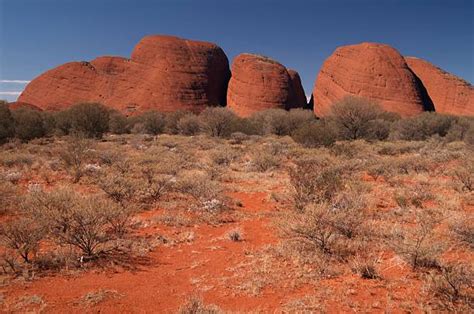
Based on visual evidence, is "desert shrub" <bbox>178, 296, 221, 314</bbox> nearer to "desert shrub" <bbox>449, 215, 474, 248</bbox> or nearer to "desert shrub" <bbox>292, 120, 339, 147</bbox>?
"desert shrub" <bbox>449, 215, 474, 248</bbox>

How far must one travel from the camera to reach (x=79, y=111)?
24250 mm

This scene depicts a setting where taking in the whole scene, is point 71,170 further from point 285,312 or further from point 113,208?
point 285,312

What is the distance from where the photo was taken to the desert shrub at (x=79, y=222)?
452 cm

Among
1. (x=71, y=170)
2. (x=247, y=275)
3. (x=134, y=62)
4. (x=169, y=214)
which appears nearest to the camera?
(x=247, y=275)

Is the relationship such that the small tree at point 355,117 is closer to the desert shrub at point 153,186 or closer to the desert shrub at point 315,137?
the desert shrub at point 315,137

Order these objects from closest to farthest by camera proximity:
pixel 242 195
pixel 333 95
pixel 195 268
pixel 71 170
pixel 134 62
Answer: pixel 195 268
pixel 242 195
pixel 71 170
pixel 333 95
pixel 134 62

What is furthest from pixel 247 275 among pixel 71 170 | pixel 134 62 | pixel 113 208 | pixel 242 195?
pixel 134 62

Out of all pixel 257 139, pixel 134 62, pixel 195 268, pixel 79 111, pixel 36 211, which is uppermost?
pixel 134 62

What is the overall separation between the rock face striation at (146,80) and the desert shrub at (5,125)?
24.7m

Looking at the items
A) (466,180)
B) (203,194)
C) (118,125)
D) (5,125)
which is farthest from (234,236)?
(118,125)

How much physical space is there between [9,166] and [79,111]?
→ 14.4 meters

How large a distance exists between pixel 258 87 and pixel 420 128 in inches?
943

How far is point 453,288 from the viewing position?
10.8 ft

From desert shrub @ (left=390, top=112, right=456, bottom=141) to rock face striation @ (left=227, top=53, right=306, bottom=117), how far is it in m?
20.1
